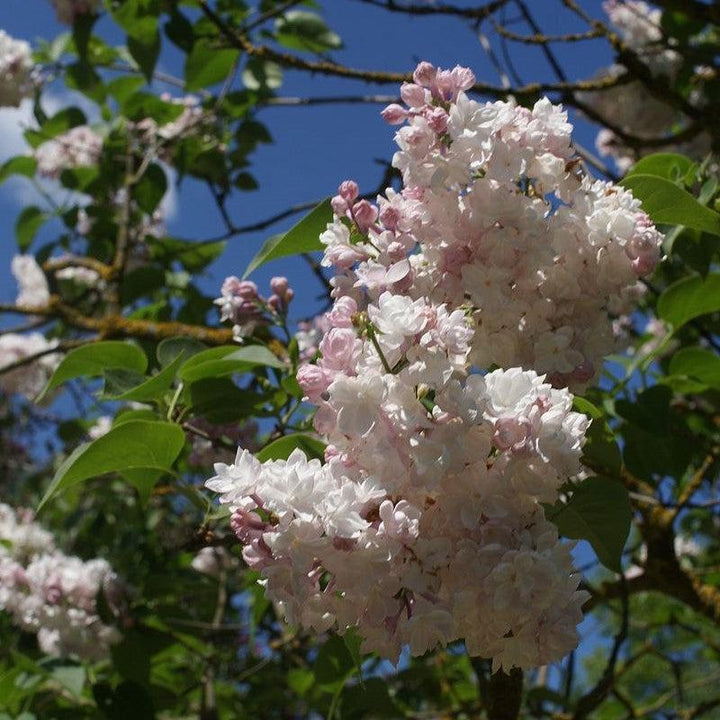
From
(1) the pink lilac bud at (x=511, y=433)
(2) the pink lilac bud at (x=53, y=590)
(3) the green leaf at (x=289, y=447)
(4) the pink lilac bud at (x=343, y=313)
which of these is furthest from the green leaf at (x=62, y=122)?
(1) the pink lilac bud at (x=511, y=433)

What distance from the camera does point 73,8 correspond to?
8.95 ft

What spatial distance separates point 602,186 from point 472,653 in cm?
46

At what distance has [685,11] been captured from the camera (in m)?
2.07

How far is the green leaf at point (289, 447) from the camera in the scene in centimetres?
97

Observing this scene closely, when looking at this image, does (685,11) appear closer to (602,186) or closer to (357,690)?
(602,186)

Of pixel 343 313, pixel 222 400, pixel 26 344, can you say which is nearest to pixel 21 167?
Answer: pixel 26 344

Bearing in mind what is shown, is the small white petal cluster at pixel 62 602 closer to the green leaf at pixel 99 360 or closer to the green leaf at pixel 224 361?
the green leaf at pixel 99 360

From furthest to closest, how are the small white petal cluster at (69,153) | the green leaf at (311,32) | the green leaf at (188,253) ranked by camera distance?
the small white petal cluster at (69,153)
the green leaf at (188,253)
the green leaf at (311,32)

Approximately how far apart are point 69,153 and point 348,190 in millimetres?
2540

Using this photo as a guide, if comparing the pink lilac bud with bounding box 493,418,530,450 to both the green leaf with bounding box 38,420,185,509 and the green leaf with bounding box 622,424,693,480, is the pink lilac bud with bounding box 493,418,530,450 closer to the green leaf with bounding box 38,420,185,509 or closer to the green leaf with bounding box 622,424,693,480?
the green leaf with bounding box 38,420,185,509

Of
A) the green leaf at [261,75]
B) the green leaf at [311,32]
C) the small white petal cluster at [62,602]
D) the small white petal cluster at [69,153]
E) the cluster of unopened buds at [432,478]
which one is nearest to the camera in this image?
the cluster of unopened buds at [432,478]

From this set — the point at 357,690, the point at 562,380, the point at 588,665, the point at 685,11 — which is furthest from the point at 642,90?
the point at 588,665

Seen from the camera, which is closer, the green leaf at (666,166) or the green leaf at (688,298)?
the green leaf at (666,166)

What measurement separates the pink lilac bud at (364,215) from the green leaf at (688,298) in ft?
1.91
